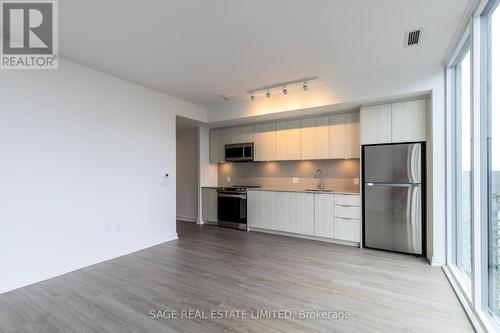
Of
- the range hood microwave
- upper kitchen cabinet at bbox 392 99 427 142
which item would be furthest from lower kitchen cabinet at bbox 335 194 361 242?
the range hood microwave

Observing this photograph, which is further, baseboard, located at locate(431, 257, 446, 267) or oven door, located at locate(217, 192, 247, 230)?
oven door, located at locate(217, 192, 247, 230)

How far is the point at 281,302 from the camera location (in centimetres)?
234

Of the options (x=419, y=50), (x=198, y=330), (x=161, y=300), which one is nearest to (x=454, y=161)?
(x=419, y=50)

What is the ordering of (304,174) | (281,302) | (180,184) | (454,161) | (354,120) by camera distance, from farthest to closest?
(180,184)
(304,174)
(354,120)
(454,161)
(281,302)

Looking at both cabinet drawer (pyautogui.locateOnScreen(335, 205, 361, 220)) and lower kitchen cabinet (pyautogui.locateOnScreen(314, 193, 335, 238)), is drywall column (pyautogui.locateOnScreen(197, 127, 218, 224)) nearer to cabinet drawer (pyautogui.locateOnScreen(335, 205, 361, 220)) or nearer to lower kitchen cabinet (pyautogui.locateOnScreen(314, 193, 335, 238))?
lower kitchen cabinet (pyautogui.locateOnScreen(314, 193, 335, 238))

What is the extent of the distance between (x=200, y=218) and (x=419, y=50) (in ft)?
16.9

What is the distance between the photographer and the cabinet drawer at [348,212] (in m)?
4.03

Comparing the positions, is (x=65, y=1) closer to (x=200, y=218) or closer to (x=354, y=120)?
(x=354, y=120)

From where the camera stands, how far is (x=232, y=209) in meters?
5.36

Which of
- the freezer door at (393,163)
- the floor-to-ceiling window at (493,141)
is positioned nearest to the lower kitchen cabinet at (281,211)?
the freezer door at (393,163)

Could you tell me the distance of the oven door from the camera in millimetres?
5223

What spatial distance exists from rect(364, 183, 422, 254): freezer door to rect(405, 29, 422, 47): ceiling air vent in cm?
195

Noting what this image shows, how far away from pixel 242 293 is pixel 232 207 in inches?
113

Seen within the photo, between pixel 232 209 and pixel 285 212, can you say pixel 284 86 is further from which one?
pixel 232 209
